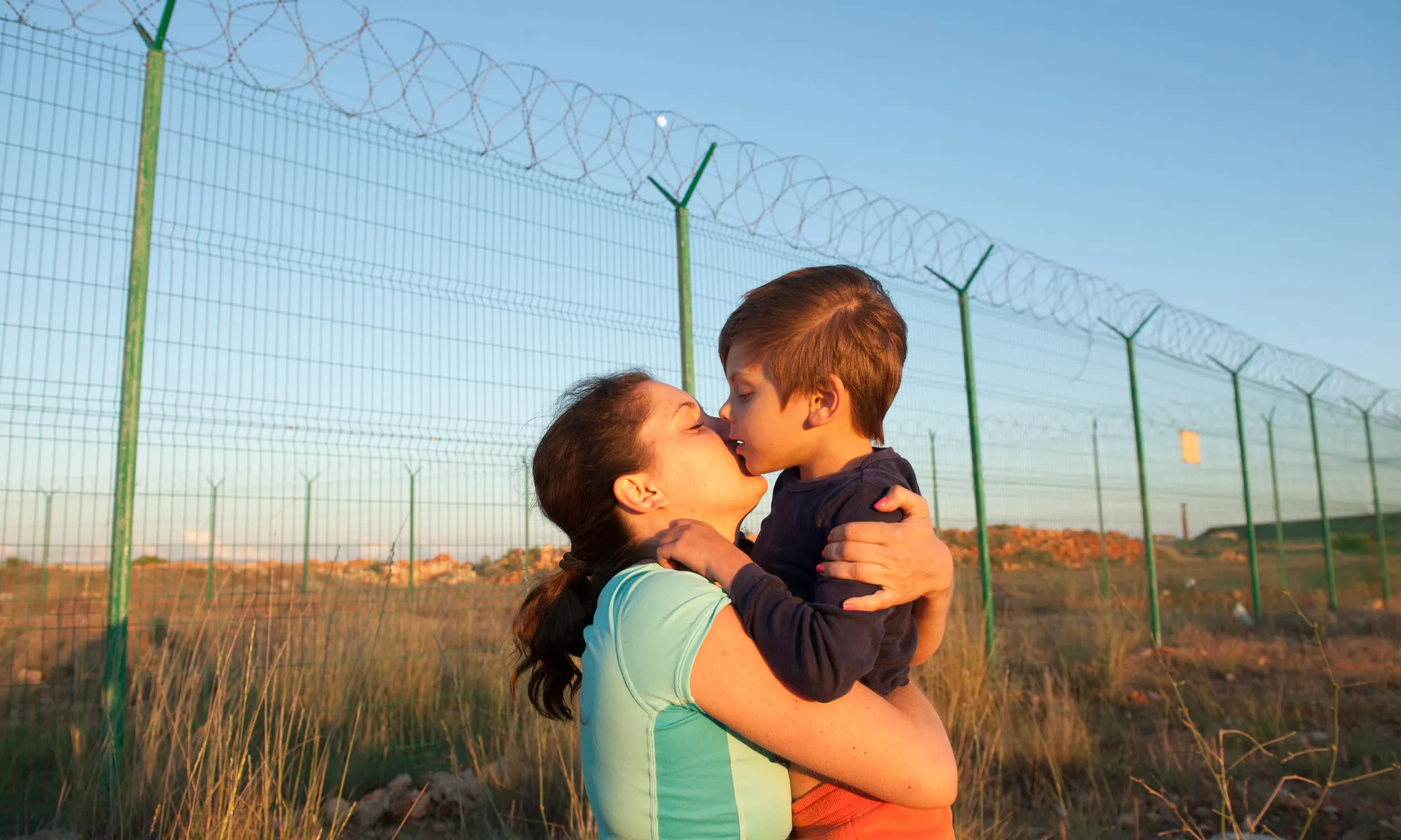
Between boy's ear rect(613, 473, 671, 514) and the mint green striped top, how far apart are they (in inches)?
10.2

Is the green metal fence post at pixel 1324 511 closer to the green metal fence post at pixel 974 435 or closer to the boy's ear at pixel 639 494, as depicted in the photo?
the green metal fence post at pixel 974 435

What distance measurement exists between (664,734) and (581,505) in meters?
0.51

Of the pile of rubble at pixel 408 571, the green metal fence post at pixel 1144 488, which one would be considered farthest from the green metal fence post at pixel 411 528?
the green metal fence post at pixel 1144 488

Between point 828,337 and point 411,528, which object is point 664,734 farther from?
point 411,528

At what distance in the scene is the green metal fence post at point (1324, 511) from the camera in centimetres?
1276

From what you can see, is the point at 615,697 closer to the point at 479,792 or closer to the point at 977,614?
the point at 479,792

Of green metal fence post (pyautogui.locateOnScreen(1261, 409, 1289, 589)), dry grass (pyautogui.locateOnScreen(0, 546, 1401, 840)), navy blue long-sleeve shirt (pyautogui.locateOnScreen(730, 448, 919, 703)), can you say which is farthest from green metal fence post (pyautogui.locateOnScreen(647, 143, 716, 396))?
green metal fence post (pyautogui.locateOnScreen(1261, 409, 1289, 589))

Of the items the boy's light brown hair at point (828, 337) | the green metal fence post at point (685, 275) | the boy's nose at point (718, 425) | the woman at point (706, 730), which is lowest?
the woman at point (706, 730)

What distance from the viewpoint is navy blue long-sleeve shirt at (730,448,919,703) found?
1.29 m

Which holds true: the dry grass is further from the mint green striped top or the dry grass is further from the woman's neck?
the mint green striped top

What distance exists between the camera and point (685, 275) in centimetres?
530

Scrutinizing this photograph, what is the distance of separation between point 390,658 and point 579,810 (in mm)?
1946

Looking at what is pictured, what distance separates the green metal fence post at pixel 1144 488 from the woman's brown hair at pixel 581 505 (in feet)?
27.3

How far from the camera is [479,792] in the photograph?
4.34m
